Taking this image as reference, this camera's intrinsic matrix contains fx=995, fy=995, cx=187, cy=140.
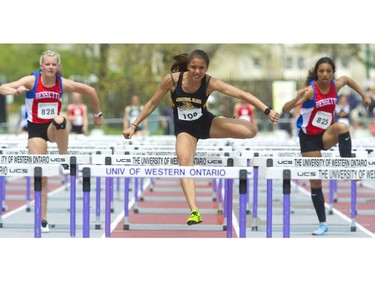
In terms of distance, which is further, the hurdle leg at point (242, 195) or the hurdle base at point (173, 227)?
the hurdle base at point (173, 227)

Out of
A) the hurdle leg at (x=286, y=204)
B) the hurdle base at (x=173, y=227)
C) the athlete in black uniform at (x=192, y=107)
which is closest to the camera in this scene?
the hurdle leg at (x=286, y=204)

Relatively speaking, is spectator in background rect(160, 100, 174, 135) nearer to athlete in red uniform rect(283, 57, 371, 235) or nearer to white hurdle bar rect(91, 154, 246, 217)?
athlete in red uniform rect(283, 57, 371, 235)

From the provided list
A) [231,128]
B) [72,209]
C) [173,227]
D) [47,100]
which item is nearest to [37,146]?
[47,100]

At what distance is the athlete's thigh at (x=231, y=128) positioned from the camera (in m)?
10.4

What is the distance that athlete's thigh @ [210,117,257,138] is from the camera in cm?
1036

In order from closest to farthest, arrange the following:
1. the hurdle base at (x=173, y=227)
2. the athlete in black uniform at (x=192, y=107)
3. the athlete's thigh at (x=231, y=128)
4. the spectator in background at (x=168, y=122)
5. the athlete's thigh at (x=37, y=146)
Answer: the athlete in black uniform at (x=192, y=107) < the athlete's thigh at (x=231, y=128) < the athlete's thigh at (x=37, y=146) < the hurdle base at (x=173, y=227) < the spectator in background at (x=168, y=122)

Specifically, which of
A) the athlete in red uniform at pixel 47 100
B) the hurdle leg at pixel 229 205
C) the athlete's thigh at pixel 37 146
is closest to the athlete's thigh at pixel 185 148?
the hurdle leg at pixel 229 205

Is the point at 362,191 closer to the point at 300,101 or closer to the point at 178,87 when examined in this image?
the point at 300,101

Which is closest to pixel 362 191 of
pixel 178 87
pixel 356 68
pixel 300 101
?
pixel 300 101

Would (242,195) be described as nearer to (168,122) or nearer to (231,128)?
(231,128)

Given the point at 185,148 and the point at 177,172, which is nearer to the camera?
the point at 177,172

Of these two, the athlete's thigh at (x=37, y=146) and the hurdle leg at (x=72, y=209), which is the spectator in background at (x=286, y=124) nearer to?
the athlete's thigh at (x=37, y=146)

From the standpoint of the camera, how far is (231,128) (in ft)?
34.2

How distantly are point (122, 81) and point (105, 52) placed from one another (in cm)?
464
